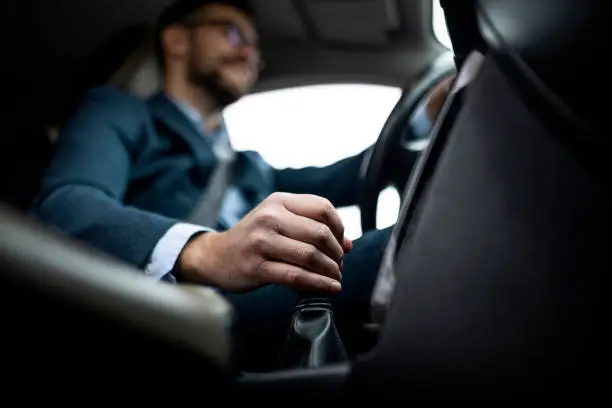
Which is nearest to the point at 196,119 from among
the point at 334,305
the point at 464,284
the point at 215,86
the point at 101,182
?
the point at 215,86

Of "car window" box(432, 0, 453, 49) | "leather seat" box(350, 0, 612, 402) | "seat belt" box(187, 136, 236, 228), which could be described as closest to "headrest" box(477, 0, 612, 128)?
"leather seat" box(350, 0, 612, 402)

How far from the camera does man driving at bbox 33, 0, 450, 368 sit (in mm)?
553

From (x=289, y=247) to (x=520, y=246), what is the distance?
19cm

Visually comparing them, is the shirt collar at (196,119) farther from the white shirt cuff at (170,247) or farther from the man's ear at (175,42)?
the white shirt cuff at (170,247)

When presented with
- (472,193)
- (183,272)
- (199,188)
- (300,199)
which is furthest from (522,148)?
(199,188)

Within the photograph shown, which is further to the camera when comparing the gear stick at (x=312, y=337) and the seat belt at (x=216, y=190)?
the seat belt at (x=216, y=190)

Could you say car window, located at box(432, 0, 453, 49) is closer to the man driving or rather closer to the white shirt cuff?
the man driving

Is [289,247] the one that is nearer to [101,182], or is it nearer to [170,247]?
[170,247]

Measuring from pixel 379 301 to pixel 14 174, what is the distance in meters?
0.56

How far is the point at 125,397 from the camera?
385 millimetres

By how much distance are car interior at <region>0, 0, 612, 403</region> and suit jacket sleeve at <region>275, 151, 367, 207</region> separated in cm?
30

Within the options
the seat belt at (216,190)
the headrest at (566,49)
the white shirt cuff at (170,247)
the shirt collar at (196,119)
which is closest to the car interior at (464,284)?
the headrest at (566,49)

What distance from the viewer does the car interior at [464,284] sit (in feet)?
1.19

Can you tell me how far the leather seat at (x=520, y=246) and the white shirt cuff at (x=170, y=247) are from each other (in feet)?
0.83
